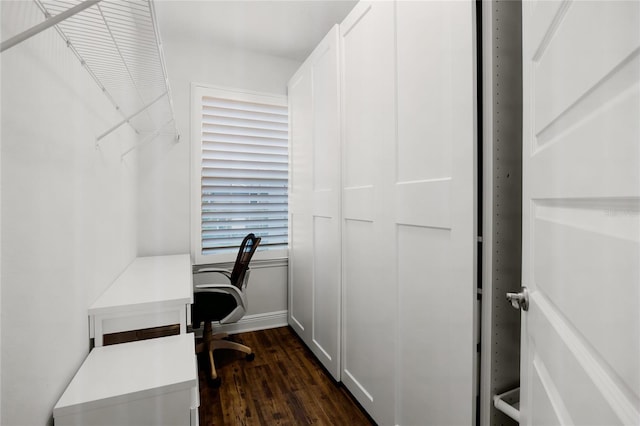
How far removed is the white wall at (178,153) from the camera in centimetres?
262

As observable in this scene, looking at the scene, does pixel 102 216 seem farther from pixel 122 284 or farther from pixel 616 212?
pixel 616 212

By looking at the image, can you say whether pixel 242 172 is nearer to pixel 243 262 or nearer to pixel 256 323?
pixel 243 262

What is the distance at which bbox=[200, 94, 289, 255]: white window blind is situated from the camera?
2.83 m

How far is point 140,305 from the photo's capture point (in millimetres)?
1432

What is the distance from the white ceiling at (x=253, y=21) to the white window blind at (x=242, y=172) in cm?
50

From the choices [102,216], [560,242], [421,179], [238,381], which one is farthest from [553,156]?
[238,381]

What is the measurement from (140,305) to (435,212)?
1380 millimetres

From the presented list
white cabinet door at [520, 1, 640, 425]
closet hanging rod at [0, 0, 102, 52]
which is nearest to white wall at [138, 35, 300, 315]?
closet hanging rod at [0, 0, 102, 52]

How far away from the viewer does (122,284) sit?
1.75 meters

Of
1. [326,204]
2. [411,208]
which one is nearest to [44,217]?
[411,208]

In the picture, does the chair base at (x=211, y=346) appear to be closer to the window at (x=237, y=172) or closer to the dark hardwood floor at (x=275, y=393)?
the dark hardwood floor at (x=275, y=393)

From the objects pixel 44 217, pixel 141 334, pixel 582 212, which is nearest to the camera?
pixel 582 212

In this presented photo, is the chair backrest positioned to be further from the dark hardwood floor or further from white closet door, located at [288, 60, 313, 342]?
the dark hardwood floor

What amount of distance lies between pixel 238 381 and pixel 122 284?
101 centimetres
